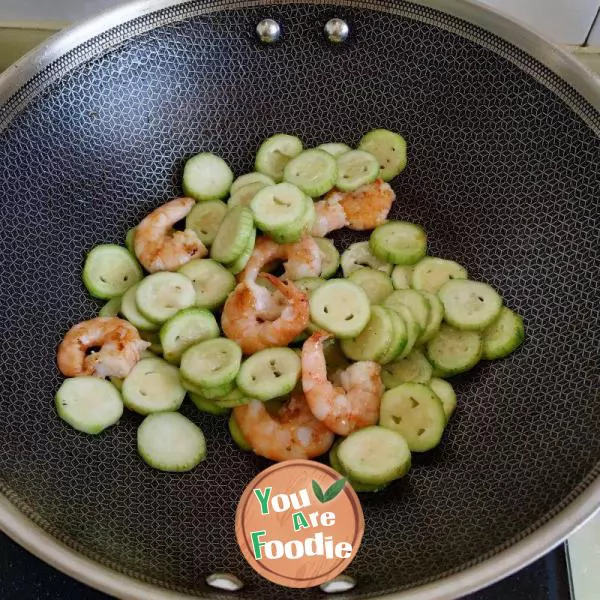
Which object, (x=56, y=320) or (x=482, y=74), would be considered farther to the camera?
(x=482, y=74)

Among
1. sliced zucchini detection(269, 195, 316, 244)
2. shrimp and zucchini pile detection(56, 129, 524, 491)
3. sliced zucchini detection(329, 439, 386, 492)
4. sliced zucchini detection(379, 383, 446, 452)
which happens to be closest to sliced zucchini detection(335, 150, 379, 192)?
shrimp and zucchini pile detection(56, 129, 524, 491)

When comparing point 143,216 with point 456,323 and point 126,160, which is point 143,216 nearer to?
point 126,160

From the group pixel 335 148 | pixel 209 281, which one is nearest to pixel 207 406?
pixel 209 281

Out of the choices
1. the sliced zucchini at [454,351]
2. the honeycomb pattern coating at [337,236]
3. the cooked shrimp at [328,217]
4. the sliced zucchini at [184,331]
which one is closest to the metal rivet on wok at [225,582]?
the honeycomb pattern coating at [337,236]

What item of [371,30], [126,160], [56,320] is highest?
[371,30]

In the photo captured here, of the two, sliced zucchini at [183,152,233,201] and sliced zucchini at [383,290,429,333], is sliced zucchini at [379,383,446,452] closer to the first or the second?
sliced zucchini at [383,290,429,333]

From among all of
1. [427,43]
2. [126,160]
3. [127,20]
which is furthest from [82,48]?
[427,43]
